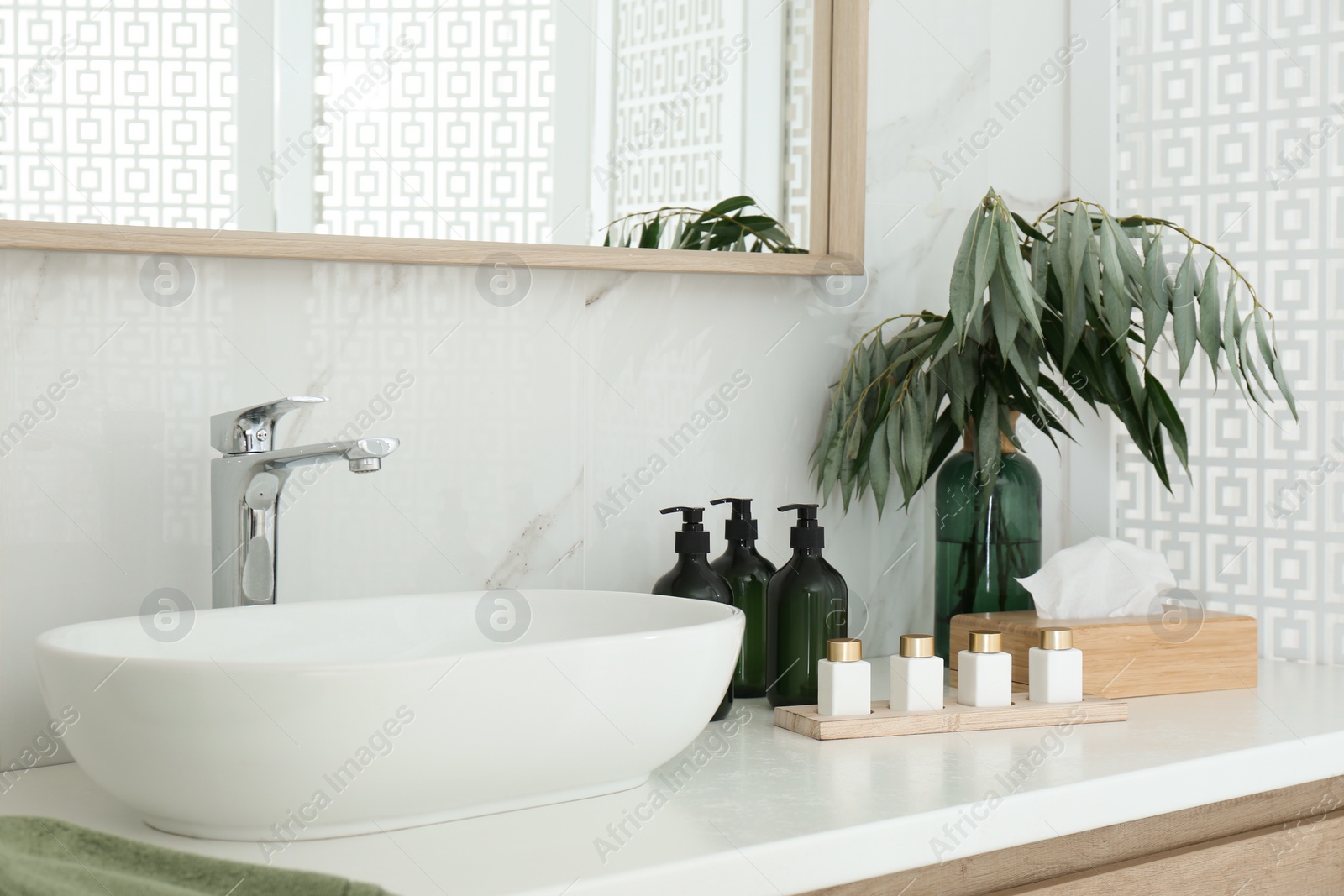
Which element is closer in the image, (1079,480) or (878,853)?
(878,853)

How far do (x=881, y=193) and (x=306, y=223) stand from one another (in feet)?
2.06

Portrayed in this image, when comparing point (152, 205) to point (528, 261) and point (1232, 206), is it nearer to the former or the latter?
point (528, 261)

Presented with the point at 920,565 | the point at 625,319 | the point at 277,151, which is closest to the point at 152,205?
the point at 277,151

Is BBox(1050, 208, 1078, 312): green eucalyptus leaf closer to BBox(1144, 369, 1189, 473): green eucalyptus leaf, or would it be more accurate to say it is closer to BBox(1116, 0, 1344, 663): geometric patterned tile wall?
BBox(1144, 369, 1189, 473): green eucalyptus leaf

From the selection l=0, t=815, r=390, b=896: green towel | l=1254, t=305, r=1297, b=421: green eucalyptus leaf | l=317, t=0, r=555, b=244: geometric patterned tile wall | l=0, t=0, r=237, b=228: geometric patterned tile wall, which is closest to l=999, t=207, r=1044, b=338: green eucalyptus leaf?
l=1254, t=305, r=1297, b=421: green eucalyptus leaf

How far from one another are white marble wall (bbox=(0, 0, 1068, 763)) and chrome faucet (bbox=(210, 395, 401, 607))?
0.19 feet

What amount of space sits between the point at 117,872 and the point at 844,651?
1.92 ft

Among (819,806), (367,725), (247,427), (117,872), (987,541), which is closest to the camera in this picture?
(117,872)

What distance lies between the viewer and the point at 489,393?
1139 mm

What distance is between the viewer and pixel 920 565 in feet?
4.63

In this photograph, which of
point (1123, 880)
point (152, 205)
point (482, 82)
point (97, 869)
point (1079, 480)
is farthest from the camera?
point (1079, 480)

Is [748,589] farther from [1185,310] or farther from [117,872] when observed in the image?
[117,872]

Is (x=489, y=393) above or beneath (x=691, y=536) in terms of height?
above

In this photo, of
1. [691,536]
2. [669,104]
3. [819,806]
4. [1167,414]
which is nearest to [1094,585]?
[1167,414]
